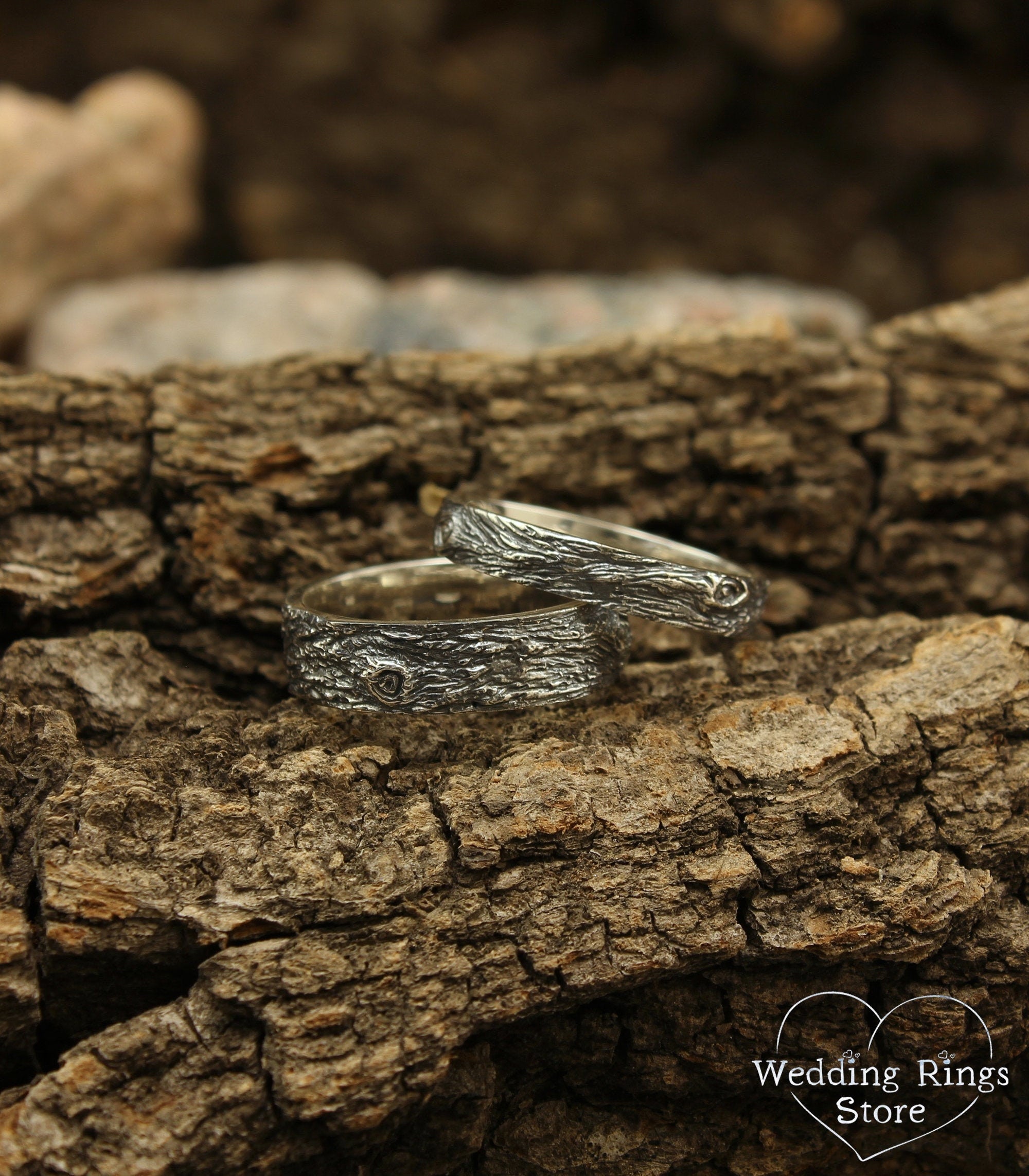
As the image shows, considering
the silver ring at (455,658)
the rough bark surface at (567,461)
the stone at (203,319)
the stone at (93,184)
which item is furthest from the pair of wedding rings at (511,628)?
the stone at (93,184)

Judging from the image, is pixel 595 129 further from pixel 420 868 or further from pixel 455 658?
pixel 420 868

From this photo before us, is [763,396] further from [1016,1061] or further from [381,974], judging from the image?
[381,974]

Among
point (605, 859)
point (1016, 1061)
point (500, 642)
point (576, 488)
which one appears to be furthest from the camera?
point (576, 488)

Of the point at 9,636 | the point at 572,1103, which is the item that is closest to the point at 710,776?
the point at 572,1103

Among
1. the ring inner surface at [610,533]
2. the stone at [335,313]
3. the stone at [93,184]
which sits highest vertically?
the stone at [93,184]

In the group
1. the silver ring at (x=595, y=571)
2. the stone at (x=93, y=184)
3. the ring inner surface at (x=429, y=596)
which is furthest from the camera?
the stone at (x=93, y=184)

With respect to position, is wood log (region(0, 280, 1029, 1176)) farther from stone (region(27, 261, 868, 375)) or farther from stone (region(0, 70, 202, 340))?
stone (region(0, 70, 202, 340))

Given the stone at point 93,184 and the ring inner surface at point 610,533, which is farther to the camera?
the stone at point 93,184

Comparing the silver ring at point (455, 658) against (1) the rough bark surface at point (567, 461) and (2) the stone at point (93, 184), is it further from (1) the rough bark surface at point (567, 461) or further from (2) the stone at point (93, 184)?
(2) the stone at point (93, 184)
